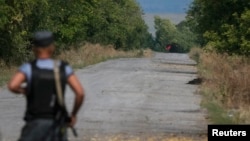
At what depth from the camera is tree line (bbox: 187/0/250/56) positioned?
30889 mm

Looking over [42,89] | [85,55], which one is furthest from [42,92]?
[85,55]

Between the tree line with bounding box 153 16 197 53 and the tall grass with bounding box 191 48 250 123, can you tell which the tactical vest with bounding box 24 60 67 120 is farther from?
the tree line with bounding box 153 16 197 53

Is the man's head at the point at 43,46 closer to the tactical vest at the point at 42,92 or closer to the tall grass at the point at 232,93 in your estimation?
the tactical vest at the point at 42,92

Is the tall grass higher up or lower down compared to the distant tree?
higher up

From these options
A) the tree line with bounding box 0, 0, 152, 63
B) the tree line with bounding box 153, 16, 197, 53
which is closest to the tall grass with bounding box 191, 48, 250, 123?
the tree line with bounding box 0, 0, 152, 63

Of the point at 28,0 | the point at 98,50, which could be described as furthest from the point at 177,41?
the point at 28,0

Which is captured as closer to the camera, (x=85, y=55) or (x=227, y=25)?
(x=227, y=25)

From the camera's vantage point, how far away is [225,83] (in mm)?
25688

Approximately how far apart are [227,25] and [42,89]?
1047 inches

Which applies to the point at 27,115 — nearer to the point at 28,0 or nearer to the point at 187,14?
the point at 28,0

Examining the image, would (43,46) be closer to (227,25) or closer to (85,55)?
(227,25)

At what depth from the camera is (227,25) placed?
3447 cm

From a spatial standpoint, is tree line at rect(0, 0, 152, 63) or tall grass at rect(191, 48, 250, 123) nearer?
tall grass at rect(191, 48, 250, 123)

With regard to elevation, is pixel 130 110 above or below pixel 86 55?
above
